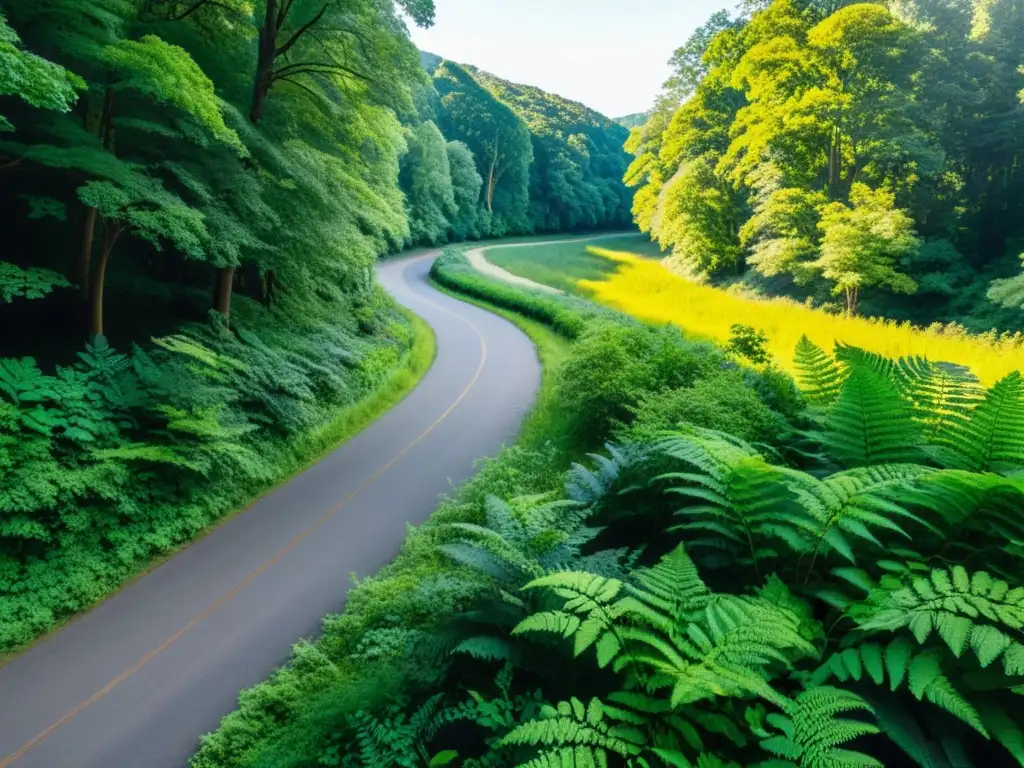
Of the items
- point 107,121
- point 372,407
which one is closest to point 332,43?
point 107,121

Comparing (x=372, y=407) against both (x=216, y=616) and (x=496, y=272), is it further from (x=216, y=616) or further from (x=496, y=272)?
(x=496, y=272)

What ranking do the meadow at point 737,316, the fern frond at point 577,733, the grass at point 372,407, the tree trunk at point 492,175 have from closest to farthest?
the fern frond at point 577,733
the meadow at point 737,316
the grass at point 372,407
the tree trunk at point 492,175

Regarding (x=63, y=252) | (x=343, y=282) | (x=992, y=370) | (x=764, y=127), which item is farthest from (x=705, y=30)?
(x=63, y=252)

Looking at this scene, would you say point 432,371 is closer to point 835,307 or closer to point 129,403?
point 129,403

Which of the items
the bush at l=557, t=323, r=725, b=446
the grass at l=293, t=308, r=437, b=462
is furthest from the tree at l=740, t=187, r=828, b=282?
the grass at l=293, t=308, r=437, b=462

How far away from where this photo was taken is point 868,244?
20.7m

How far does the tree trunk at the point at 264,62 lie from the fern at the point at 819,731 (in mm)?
14325

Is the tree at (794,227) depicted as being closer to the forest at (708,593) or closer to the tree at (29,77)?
the forest at (708,593)

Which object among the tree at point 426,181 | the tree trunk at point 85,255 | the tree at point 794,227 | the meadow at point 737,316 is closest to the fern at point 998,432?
the meadow at point 737,316

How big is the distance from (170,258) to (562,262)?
1368 inches

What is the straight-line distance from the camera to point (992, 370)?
9586 millimetres

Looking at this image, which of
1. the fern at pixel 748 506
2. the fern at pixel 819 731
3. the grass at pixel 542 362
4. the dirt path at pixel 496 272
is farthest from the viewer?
the dirt path at pixel 496 272

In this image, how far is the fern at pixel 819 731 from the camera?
1931 mm

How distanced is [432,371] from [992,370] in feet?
48.3
